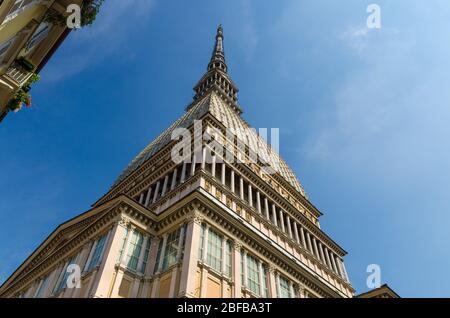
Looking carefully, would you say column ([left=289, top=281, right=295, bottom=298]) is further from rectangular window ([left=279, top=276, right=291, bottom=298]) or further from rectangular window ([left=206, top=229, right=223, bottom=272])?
rectangular window ([left=206, top=229, right=223, bottom=272])

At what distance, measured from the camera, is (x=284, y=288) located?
88.9ft

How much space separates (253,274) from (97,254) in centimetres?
1130

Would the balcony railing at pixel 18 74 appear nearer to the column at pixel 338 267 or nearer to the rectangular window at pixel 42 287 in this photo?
the rectangular window at pixel 42 287

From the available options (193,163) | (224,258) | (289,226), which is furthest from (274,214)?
(224,258)

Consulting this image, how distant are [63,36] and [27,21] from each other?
3.78m

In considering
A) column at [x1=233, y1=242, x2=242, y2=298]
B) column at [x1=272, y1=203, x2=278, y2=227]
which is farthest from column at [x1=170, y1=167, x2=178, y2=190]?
column at [x1=272, y1=203, x2=278, y2=227]

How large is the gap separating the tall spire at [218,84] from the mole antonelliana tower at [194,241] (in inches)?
1014

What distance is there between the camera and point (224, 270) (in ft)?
74.0

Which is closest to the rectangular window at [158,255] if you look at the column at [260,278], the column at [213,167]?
the column at [260,278]

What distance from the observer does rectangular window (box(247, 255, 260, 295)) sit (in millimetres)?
23930

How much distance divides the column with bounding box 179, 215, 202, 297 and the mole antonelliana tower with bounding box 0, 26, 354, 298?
0.07 m

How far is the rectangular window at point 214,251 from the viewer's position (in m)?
22.3
